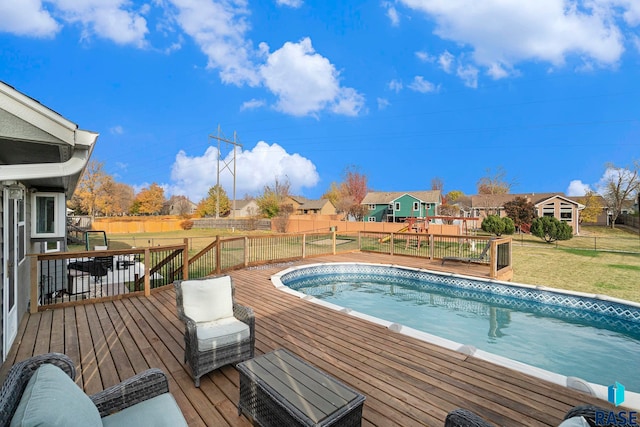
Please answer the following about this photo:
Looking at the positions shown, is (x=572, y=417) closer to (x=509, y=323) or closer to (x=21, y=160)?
(x=509, y=323)

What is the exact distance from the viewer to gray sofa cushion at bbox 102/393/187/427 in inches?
66.8

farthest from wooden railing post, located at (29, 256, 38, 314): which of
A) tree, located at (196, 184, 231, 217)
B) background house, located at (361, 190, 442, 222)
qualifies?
tree, located at (196, 184, 231, 217)

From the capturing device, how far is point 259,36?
25.8m

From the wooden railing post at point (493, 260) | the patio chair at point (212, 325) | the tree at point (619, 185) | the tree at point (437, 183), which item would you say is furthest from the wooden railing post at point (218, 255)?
the tree at point (437, 183)

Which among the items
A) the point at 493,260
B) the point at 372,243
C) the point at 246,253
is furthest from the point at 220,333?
the point at 372,243

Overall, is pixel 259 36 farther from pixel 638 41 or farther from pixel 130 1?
pixel 638 41

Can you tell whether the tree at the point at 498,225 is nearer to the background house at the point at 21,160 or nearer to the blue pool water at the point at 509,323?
the blue pool water at the point at 509,323

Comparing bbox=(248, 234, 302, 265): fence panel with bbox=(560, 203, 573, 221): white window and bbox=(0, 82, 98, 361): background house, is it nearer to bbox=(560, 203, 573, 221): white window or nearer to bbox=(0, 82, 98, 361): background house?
bbox=(0, 82, 98, 361): background house

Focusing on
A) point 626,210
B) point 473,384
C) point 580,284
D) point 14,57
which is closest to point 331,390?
point 473,384

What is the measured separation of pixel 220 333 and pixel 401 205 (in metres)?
32.0

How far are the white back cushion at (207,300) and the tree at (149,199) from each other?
145 ft

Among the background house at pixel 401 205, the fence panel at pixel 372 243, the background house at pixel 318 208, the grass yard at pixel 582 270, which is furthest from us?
the background house at pixel 318 208

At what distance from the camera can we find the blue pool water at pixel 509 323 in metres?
4.55

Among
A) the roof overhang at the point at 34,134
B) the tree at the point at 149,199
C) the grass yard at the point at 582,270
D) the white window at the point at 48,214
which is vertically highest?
the tree at the point at 149,199
